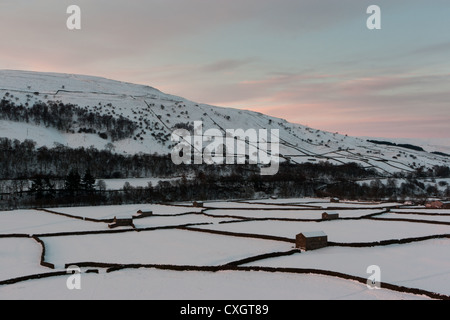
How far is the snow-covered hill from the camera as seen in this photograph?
320 ft

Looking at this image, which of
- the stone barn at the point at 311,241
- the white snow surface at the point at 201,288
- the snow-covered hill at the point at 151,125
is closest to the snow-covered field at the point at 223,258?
the white snow surface at the point at 201,288

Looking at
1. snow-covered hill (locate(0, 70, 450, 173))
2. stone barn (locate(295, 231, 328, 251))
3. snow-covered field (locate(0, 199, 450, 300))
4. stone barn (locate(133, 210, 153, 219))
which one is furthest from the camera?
snow-covered hill (locate(0, 70, 450, 173))

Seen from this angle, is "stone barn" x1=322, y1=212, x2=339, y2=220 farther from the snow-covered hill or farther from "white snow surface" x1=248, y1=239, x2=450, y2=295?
the snow-covered hill

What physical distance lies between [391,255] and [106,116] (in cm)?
10189

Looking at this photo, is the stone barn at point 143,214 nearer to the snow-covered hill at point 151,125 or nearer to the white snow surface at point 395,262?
the white snow surface at point 395,262

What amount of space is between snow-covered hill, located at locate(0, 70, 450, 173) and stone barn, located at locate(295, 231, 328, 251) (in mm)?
73316

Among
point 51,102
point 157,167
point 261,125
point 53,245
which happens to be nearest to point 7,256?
point 53,245

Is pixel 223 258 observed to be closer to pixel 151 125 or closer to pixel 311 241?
pixel 311 241

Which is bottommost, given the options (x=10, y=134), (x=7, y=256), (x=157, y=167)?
(x=7, y=256)

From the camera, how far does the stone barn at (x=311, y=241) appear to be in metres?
25.0

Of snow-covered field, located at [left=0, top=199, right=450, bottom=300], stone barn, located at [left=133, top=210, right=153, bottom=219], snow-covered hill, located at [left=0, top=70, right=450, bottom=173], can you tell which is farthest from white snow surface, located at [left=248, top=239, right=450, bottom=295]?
snow-covered hill, located at [left=0, top=70, right=450, bottom=173]
